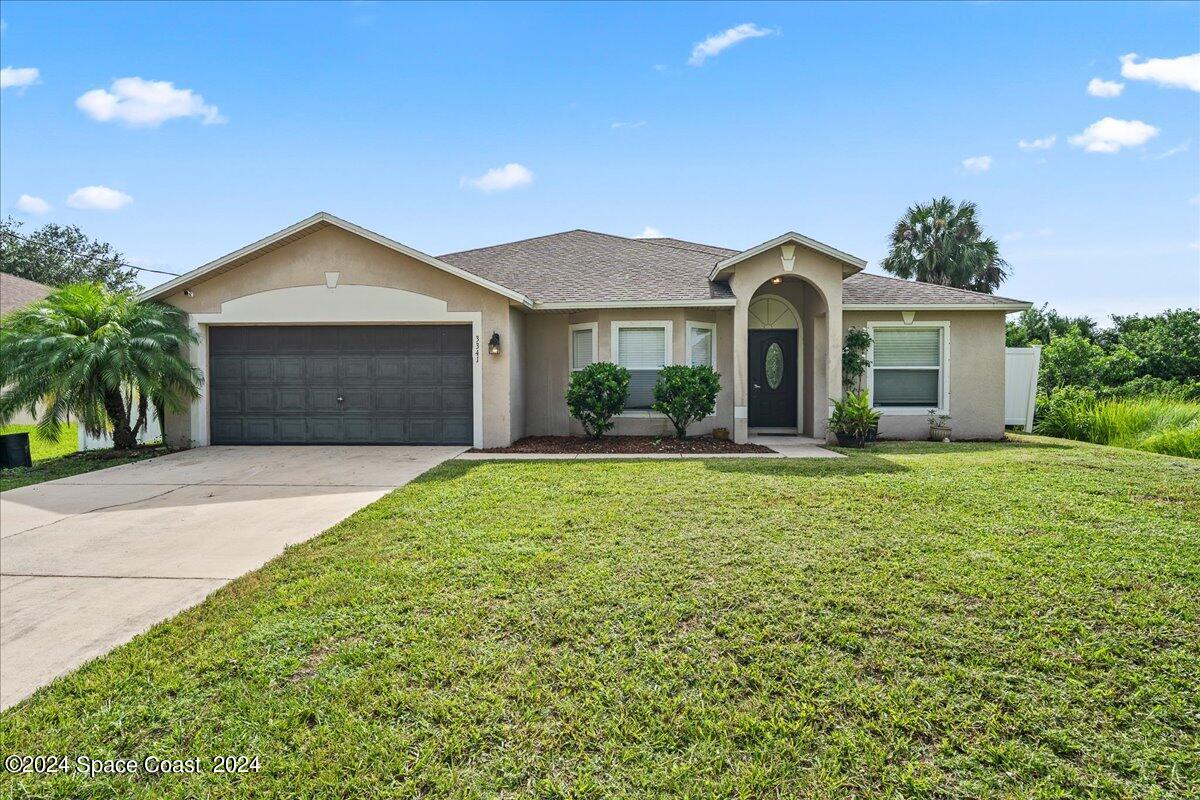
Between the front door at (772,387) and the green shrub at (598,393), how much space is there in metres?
3.58

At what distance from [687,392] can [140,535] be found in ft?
26.4

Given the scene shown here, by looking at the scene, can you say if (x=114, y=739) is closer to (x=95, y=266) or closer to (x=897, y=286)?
(x=897, y=286)

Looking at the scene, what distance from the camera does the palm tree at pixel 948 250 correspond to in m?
25.2

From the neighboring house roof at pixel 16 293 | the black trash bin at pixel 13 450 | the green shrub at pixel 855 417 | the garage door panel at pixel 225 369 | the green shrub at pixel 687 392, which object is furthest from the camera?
the neighboring house roof at pixel 16 293

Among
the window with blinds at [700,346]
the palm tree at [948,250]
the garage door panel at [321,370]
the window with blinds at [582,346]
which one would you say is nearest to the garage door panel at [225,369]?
the garage door panel at [321,370]

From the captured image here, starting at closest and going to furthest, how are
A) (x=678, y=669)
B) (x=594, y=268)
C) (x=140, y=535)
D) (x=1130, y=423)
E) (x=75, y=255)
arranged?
1. (x=678, y=669)
2. (x=140, y=535)
3. (x=1130, y=423)
4. (x=594, y=268)
5. (x=75, y=255)

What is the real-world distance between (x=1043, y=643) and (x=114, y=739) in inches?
185

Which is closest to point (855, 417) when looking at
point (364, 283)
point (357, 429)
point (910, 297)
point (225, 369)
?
point (910, 297)

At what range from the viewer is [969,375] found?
12.1 m

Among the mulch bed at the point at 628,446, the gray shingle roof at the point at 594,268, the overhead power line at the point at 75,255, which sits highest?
the overhead power line at the point at 75,255

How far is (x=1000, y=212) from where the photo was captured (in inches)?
992

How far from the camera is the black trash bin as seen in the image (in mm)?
9773

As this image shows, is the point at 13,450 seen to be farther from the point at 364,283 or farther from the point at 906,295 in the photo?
the point at 906,295

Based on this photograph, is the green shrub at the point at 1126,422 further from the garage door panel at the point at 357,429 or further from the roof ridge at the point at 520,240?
the garage door panel at the point at 357,429
